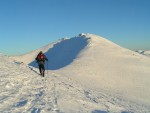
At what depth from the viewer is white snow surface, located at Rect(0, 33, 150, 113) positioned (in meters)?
12.0

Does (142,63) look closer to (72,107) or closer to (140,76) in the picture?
(140,76)

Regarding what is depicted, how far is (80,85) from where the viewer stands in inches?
899

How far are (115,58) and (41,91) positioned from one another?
56.0 m

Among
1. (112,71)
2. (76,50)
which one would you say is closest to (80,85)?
(112,71)

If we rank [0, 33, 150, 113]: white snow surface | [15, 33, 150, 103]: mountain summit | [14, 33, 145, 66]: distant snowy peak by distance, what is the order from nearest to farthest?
[0, 33, 150, 113]: white snow surface
[15, 33, 150, 103]: mountain summit
[14, 33, 145, 66]: distant snowy peak

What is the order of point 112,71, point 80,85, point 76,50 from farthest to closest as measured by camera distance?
point 76,50, point 112,71, point 80,85

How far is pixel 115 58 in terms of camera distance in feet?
229

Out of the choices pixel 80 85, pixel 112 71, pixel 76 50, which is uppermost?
pixel 76 50

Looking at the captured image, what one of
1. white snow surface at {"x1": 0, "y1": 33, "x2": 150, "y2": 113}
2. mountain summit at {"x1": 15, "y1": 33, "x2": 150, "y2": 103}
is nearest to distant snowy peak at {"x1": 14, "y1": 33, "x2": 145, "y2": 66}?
mountain summit at {"x1": 15, "y1": 33, "x2": 150, "y2": 103}

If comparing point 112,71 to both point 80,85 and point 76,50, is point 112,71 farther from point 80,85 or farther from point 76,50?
point 76,50

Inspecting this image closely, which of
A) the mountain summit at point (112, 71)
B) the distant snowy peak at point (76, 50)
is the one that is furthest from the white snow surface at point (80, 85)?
the distant snowy peak at point (76, 50)

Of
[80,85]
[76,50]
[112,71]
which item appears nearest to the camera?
[80,85]

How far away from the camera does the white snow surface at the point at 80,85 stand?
471 inches

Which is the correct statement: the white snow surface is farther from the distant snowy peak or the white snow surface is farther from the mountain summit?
the distant snowy peak
